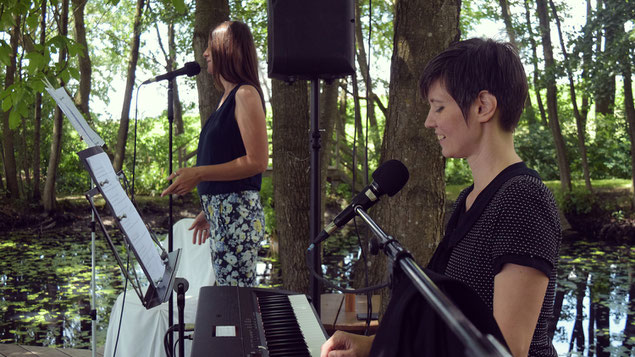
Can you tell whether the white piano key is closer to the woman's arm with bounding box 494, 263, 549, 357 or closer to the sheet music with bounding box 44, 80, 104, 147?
the woman's arm with bounding box 494, 263, 549, 357

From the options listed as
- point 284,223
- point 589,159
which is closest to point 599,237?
point 589,159

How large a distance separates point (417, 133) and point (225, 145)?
145cm

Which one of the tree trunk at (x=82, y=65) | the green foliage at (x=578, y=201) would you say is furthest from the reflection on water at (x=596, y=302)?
the tree trunk at (x=82, y=65)

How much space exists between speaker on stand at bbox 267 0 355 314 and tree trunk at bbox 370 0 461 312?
971mm

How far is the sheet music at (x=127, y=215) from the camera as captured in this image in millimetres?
1918

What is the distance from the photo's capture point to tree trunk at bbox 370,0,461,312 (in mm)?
4020

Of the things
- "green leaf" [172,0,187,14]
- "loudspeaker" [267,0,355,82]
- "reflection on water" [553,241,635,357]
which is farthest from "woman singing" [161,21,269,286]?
"reflection on water" [553,241,635,357]

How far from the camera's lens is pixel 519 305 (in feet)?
4.47

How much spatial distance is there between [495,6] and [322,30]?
41.2ft

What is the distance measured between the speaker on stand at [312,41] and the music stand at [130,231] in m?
1.04

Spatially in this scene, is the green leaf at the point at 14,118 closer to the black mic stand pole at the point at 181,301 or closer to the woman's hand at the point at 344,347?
the black mic stand pole at the point at 181,301

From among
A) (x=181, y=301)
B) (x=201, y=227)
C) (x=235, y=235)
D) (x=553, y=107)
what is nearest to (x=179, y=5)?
(x=201, y=227)

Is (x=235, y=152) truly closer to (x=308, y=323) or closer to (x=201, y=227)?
(x=201, y=227)

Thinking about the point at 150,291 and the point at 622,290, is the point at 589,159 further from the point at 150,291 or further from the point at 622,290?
the point at 150,291
